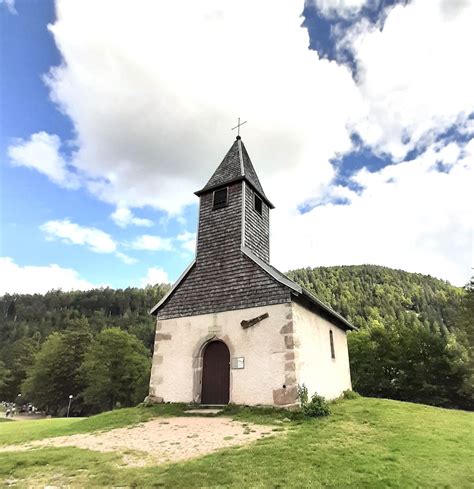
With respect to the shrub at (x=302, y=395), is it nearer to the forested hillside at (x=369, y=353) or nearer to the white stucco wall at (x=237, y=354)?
the white stucco wall at (x=237, y=354)

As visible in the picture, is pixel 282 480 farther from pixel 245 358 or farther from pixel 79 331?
pixel 79 331

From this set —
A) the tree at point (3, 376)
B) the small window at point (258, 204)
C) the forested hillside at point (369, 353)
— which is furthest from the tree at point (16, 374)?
the small window at point (258, 204)

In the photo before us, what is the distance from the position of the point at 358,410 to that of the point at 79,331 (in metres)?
51.1

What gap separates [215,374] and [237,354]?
4.37 ft

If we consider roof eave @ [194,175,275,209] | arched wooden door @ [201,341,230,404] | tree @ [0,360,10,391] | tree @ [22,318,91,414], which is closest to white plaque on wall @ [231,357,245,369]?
arched wooden door @ [201,341,230,404]

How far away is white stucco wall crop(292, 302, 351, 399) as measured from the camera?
526 inches

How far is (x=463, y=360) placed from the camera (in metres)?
32.3

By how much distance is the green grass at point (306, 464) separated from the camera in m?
6.10

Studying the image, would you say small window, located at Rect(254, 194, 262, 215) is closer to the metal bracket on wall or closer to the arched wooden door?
the metal bracket on wall

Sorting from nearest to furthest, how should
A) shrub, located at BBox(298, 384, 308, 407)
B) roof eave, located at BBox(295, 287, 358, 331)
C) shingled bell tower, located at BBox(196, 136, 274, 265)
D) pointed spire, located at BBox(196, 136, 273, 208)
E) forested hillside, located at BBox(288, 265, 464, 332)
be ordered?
shrub, located at BBox(298, 384, 308, 407)
roof eave, located at BBox(295, 287, 358, 331)
shingled bell tower, located at BBox(196, 136, 274, 265)
pointed spire, located at BBox(196, 136, 273, 208)
forested hillside, located at BBox(288, 265, 464, 332)

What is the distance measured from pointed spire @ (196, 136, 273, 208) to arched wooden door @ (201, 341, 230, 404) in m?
8.06

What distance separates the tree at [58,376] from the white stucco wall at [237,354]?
37.7 metres

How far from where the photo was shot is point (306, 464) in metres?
6.79

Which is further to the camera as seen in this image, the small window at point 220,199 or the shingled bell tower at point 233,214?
the small window at point 220,199
